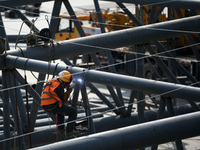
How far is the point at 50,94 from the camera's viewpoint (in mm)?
9844

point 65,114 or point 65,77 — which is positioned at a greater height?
point 65,77

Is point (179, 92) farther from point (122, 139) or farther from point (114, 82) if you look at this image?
point (122, 139)

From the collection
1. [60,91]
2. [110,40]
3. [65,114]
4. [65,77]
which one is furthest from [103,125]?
[65,77]

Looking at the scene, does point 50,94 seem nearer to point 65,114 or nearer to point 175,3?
point 65,114

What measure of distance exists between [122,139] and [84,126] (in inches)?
141

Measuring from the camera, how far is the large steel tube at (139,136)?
6863mm

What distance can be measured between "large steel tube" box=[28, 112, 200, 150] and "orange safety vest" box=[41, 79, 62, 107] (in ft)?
9.45

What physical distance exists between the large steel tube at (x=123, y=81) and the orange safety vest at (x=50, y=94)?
0.41 m

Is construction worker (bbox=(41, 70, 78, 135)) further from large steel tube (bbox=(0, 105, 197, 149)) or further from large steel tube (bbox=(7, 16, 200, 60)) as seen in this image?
large steel tube (bbox=(0, 105, 197, 149))

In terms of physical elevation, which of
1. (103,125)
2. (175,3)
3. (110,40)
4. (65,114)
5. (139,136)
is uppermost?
(175,3)

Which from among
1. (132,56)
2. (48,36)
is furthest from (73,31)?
(48,36)

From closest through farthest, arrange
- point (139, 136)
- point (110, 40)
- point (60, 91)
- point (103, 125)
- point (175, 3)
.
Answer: point (139, 136), point (60, 91), point (110, 40), point (103, 125), point (175, 3)

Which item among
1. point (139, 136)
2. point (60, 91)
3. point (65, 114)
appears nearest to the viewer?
point (139, 136)

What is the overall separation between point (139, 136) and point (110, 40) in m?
3.86
